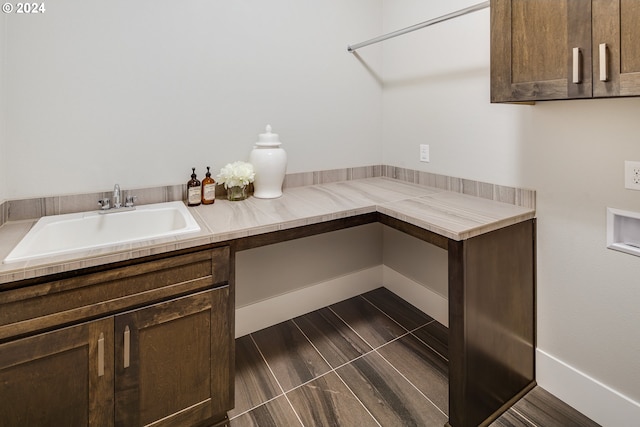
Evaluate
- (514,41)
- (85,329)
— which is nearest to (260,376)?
(85,329)

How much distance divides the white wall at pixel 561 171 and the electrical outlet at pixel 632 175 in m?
0.02

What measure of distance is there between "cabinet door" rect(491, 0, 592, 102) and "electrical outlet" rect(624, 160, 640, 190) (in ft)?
1.27

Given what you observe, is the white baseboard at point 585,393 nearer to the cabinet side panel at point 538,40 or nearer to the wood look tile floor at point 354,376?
the wood look tile floor at point 354,376

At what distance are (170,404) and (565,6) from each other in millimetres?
1998

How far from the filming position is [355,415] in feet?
5.06

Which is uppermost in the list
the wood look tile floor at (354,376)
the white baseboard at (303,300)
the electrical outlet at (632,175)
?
the electrical outlet at (632,175)

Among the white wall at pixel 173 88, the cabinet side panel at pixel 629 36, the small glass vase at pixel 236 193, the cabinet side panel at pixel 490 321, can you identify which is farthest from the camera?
the small glass vase at pixel 236 193

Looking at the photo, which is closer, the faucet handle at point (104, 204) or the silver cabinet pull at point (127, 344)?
the silver cabinet pull at point (127, 344)

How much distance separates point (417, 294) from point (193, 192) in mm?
1624

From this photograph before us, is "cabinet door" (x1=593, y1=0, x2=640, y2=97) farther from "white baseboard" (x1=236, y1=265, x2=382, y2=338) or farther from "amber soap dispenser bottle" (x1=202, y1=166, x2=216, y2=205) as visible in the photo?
"white baseboard" (x1=236, y1=265, x2=382, y2=338)

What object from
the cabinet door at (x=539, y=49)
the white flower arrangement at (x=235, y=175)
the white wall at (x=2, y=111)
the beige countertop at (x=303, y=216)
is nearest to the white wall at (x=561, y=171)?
the beige countertop at (x=303, y=216)

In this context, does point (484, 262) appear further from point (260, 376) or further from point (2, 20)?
point (2, 20)

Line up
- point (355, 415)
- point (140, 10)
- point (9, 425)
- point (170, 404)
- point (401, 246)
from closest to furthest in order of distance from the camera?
1. point (9, 425)
2. point (170, 404)
3. point (355, 415)
4. point (140, 10)
5. point (401, 246)

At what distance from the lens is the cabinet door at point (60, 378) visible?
40.8 inches
